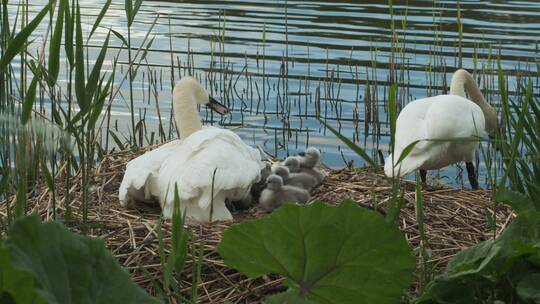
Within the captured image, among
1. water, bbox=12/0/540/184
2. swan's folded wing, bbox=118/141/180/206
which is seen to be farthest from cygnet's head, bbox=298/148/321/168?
water, bbox=12/0/540/184

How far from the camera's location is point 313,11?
50.3ft

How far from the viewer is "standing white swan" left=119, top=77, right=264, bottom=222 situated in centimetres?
445

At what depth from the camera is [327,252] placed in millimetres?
2174

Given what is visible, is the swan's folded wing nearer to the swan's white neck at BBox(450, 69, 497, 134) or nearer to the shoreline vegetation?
the shoreline vegetation

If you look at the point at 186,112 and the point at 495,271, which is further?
the point at 186,112

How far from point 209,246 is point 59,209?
0.83m

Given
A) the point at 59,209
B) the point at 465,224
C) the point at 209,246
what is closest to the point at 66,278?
the point at 209,246

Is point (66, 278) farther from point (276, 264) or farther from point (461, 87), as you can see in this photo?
point (461, 87)

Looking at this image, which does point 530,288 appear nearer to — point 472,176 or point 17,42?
point 17,42

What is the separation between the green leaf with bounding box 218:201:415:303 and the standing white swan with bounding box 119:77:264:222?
6.61 ft

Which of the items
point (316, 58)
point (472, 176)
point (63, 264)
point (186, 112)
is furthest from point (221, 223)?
point (316, 58)

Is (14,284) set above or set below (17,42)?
below

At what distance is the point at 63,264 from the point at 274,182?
3.30m

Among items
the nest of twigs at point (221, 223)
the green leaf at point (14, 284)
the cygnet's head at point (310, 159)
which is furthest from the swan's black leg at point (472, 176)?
the green leaf at point (14, 284)
